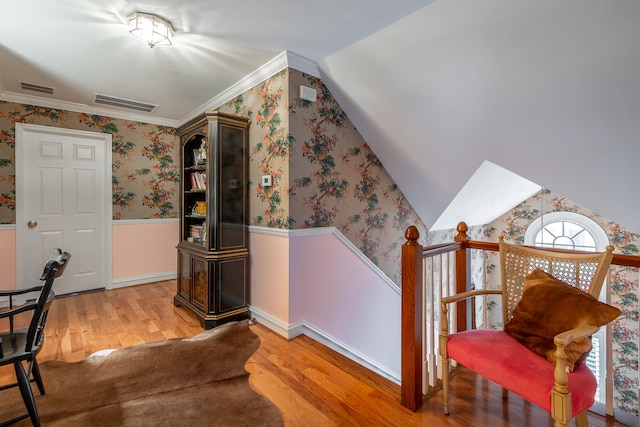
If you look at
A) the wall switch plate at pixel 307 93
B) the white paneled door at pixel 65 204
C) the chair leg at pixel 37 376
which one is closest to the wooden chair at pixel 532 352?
the wall switch plate at pixel 307 93

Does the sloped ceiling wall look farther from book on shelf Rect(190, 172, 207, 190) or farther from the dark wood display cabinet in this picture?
book on shelf Rect(190, 172, 207, 190)

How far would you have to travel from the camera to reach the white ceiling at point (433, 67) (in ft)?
5.74

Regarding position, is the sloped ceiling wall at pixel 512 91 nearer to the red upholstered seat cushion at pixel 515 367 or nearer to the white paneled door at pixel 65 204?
the red upholstered seat cushion at pixel 515 367

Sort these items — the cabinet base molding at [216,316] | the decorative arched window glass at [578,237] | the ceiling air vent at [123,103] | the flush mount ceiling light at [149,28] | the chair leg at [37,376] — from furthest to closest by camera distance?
1. the decorative arched window glass at [578,237]
2. the ceiling air vent at [123,103]
3. the cabinet base molding at [216,316]
4. the flush mount ceiling light at [149,28]
5. the chair leg at [37,376]

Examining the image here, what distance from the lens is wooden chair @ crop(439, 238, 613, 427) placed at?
1172 millimetres

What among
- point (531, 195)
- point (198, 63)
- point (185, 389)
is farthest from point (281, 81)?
point (531, 195)

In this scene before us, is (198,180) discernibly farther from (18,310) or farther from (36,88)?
(18,310)

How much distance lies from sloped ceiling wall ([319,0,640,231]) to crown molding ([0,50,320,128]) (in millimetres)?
245

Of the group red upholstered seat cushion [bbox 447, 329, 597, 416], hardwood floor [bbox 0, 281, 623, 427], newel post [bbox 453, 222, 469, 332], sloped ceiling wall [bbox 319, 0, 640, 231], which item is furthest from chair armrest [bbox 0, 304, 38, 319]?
sloped ceiling wall [bbox 319, 0, 640, 231]

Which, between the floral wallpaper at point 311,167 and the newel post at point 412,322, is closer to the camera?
the newel post at point 412,322

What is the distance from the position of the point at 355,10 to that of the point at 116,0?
1446 millimetres

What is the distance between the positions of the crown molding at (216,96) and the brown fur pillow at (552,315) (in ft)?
7.36

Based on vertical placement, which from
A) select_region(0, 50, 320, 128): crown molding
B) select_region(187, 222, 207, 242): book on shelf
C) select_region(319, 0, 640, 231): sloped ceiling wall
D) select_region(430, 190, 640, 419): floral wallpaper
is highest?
A: select_region(0, 50, 320, 128): crown molding

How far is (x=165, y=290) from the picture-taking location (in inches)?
153
